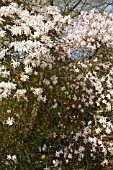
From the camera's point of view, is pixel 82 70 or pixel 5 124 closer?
pixel 5 124

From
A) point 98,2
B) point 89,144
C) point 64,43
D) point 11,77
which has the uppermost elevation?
point 98,2

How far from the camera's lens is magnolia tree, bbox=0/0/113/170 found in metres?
4.93

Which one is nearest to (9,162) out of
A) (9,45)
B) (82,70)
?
(9,45)

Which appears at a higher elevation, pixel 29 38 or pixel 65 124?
pixel 29 38

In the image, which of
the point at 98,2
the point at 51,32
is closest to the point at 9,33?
the point at 51,32

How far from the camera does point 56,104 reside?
225 inches

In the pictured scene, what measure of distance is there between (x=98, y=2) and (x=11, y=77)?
786 cm

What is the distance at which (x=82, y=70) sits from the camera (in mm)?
6648

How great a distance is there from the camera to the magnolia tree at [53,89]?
4930 millimetres

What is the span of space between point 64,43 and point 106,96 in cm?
164

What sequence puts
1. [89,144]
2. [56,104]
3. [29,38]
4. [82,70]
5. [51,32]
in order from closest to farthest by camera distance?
[29,38]
[51,32]
[56,104]
[89,144]
[82,70]

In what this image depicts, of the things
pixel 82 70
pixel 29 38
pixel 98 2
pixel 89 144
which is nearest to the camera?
pixel 29 38

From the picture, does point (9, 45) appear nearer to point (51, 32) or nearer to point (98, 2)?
point (51, 32)

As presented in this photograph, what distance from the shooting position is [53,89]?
5.68 meters
